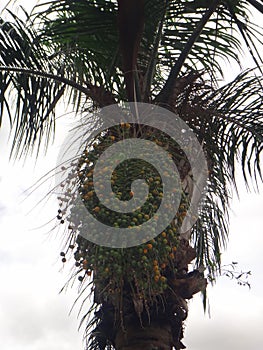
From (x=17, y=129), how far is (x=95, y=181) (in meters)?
1.16

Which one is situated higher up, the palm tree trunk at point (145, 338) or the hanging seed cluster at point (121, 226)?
the hanging seed cluster at point (121, 226)

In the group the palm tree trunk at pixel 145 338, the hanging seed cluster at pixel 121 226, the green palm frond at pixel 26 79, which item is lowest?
the palm tree trunk at pixel 145 338

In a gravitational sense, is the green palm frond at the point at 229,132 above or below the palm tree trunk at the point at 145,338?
above

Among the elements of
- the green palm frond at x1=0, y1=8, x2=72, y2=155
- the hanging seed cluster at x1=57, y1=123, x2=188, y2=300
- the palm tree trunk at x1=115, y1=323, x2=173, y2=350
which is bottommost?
the palm tree trunk at x1=115, y1=323, x2=173, y2=350

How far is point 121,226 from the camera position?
2557mm

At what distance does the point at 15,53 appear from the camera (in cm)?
372

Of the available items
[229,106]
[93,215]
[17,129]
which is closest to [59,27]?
[17,129]

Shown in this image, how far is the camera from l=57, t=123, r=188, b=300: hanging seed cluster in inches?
100

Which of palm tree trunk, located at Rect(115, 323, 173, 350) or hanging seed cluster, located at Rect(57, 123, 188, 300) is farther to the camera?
palm tree trunk, located at Rect(115, 323, 173, 350)

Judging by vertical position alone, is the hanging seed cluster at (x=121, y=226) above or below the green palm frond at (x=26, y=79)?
below

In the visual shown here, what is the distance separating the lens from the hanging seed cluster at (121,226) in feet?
8.34

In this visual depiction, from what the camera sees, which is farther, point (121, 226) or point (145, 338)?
point (145, 338)

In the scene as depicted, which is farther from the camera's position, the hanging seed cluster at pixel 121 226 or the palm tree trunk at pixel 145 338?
the palm tree trunk at pixel 145 338

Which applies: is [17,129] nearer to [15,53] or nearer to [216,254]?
[15,53]
